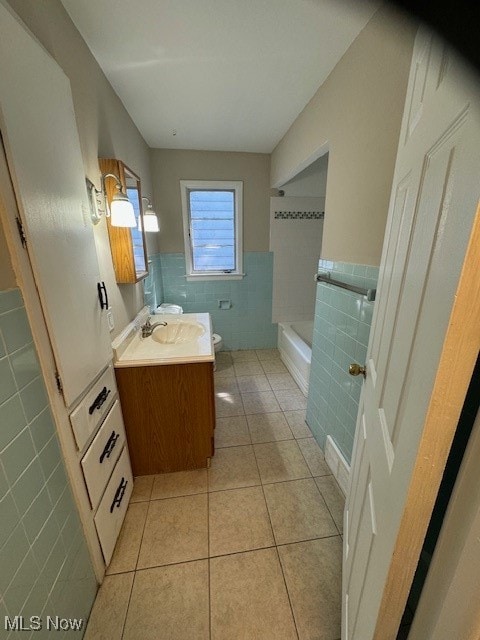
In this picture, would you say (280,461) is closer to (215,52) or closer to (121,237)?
(121,237)

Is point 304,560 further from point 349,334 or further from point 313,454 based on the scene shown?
point 349,334

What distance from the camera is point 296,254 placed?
300 cm

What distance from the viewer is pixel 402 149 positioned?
29.1 inches

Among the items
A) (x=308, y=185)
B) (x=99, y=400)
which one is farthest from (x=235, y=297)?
(x=99, y=400)

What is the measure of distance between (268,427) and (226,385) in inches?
27.7

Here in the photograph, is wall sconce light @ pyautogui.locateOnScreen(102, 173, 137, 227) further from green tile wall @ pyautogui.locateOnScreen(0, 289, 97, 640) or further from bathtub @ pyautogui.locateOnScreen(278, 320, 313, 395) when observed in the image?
bathtub @ pyautogui.locateOnScreen(278, 320, 313, 395)

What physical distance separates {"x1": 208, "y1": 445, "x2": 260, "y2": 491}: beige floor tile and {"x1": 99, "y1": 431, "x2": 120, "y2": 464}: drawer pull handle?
66 cm

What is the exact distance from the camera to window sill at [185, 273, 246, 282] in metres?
2.94

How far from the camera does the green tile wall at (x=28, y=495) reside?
62 cm

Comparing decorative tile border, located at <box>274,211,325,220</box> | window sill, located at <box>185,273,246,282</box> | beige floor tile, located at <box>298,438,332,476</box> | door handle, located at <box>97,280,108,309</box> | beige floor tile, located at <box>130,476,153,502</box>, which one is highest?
decorative tile border, located at <box>274,211,325,220</box>

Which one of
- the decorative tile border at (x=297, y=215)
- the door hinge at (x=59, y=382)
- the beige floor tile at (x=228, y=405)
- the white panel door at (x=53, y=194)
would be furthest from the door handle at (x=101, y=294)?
the decorative tile border at (x=297, y=215)

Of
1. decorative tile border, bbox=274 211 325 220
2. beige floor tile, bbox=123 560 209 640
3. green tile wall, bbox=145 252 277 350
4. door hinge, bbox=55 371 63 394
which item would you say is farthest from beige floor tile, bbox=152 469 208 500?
decorative tile border, bbox=274 211 325 220

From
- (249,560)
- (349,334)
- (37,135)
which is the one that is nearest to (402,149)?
(349,334)

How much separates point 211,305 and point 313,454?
196 cm
